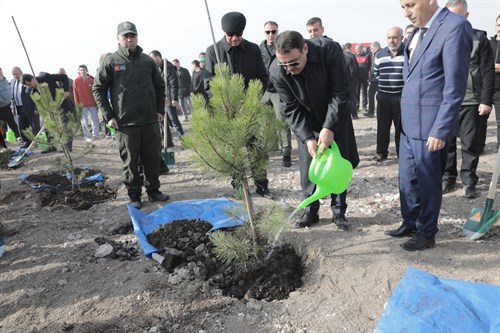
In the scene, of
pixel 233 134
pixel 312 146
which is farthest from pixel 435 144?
pixel 233 134

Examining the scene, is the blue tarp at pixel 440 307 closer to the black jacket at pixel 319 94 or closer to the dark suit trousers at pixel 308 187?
the dark suit trousers at pixel 308 187

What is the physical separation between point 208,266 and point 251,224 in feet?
1.59

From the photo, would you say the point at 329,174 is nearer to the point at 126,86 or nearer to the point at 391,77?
the point at 126,86

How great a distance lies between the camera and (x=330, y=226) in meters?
3.48

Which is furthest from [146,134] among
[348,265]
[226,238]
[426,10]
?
[426,10]

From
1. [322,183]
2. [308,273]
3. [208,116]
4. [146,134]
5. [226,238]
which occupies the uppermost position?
[208,116]

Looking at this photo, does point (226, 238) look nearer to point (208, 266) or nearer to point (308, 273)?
point (208, 266)

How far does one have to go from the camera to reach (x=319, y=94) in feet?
10.1

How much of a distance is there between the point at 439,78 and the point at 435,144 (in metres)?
0.45

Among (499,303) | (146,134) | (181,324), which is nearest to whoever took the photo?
(499,303)

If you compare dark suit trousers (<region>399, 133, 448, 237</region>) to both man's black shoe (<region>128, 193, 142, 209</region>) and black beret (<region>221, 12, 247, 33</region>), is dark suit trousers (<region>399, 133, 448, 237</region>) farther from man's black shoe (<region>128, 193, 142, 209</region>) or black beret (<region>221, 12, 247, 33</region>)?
man's black shoe (<region>128, 193, 142, 209</region>)

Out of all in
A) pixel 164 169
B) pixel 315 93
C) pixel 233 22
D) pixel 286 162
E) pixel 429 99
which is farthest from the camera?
pixel 164 169

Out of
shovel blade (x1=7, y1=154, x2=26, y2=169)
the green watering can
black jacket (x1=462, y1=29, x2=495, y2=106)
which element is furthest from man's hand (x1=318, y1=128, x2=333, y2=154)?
shovel blade (x1=7, y1=154, x2=26, y2=169)

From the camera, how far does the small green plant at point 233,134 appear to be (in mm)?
2467
